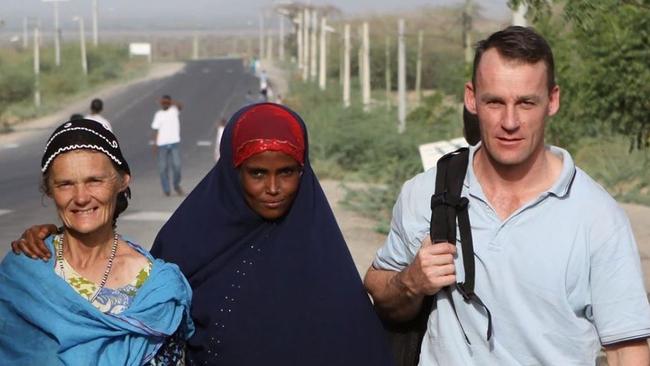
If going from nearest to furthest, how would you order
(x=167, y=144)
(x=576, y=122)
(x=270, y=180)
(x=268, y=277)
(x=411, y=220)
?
(x=411, y=220) < (x=270, y=180) < (x=268, y=277) < (x=576, y=122) < (x=167, y=144)

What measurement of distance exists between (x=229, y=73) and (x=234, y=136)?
77.4 m

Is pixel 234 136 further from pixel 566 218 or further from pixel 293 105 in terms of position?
pixel 293 105

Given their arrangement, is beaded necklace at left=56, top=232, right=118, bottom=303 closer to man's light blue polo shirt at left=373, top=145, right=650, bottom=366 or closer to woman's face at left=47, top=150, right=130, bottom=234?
woman's face at left=47, top=150, right=130, bottom=234

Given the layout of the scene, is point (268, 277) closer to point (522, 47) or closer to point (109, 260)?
point (109, 260)

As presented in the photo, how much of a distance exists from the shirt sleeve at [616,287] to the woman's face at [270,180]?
3.01 ft

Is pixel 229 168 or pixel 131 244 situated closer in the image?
pixel 131 244

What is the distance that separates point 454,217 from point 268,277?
2.25 feet

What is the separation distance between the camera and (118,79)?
249 feet

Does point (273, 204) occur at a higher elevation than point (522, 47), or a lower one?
lower

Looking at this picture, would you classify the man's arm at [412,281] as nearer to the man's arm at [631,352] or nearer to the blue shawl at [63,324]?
the man's arm at [631,352]

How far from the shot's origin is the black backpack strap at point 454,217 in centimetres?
315

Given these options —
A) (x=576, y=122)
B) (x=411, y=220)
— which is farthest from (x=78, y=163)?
(x=576, y=122)

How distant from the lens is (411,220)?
337cm

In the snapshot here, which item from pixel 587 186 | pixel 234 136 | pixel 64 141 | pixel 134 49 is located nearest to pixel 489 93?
pixel 587 186
